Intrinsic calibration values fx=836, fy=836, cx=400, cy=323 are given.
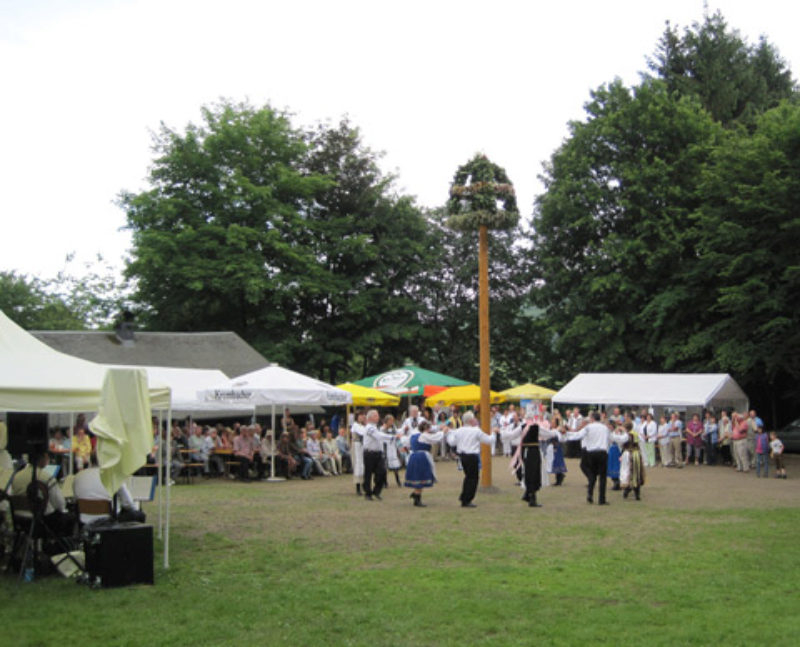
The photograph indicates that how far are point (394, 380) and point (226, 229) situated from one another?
1203cm

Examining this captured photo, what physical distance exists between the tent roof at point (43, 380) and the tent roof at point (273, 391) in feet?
31.5

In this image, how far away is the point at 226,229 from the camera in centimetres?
3825

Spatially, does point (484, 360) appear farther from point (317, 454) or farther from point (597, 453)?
point (317, 454)

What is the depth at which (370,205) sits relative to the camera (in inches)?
1673

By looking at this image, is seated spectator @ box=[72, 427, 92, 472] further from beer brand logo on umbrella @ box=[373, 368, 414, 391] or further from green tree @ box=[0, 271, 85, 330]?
green tree @ box=[0, 271, 85, 330]

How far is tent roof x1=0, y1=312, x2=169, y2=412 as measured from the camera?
885 centimetres

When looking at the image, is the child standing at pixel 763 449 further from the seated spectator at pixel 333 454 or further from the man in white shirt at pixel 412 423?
the seated spectator at pixel 333 454

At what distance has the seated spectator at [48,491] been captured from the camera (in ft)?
31.6

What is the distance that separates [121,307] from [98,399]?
32.6 metres

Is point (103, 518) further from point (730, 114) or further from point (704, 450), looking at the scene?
point (730, 114)

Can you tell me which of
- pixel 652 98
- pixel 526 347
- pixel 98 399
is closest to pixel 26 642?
pixel 98 399

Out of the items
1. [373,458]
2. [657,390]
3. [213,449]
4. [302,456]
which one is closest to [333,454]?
[302,456]

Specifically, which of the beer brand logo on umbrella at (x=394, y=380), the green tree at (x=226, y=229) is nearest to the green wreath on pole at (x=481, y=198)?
the beer brand logo on umbrella at (x=394, y=380)

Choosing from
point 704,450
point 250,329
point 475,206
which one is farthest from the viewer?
point 250,329
